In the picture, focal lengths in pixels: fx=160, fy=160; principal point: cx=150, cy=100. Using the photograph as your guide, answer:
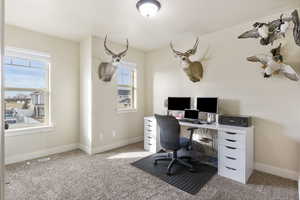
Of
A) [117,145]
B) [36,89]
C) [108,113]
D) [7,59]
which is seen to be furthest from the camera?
[117,145]

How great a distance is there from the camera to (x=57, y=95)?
11.6 ft

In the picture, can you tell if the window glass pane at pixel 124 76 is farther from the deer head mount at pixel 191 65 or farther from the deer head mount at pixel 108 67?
the deer head mount at pixel 191 65

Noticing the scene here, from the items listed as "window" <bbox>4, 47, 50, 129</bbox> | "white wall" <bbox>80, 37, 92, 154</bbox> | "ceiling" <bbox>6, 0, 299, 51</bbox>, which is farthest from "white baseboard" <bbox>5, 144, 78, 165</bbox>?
"ceiling" <bbox>6, 0, 299, 51</bbox>

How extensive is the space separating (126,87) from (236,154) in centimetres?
294

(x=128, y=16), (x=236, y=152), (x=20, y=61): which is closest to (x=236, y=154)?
(x=236, y=152)

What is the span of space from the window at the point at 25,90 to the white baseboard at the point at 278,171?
421 centimetres

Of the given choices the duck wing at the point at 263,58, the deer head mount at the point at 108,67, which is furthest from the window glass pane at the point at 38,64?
the duck wing at the point at 263,58

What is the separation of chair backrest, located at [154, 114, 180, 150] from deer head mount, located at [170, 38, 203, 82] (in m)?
1.33

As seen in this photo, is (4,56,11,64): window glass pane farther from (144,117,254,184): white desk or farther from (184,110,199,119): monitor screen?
(144,117,254,184): white desk

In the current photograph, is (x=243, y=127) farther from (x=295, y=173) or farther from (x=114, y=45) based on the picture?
(x=114, y=45)

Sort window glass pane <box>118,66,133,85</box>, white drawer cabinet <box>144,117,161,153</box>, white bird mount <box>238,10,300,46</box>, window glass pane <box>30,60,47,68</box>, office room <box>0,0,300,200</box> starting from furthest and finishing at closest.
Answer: window glass pane <box>118,66,133,85</box>, white drawer cabinet <box>144,117,161,153</box>, window glass pane <box>30,60,47,68</box>, office room <box>0,0,300,200</box>, white bird mount <box>238,10,300,46</box>

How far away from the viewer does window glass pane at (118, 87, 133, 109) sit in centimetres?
416

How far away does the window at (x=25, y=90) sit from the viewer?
299 cm

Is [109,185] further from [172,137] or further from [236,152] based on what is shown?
[236,152]
